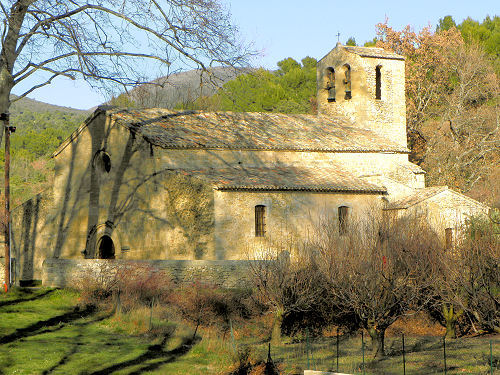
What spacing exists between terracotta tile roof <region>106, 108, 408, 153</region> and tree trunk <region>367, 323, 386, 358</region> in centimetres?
1072

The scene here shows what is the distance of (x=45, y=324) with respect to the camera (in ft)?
54.5

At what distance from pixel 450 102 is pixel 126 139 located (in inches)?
1064

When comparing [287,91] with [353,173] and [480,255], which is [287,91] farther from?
[480,255]

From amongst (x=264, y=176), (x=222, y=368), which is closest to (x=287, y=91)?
(x=264, y=176)

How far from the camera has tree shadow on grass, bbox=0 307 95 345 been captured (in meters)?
15.1

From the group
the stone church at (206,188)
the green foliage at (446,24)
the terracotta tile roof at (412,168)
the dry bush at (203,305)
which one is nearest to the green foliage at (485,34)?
the green foliage at (446,24)

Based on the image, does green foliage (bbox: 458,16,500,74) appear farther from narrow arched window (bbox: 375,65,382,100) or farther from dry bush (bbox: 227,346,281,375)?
dry bush (bbox: 227,346,281,375)

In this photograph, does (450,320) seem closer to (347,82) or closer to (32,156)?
(347,82)

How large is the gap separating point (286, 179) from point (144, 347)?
12.1 m

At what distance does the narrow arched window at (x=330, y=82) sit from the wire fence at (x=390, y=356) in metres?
15.7

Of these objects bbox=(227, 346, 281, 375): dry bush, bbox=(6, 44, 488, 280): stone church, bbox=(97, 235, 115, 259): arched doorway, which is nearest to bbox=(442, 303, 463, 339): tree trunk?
bbox=(6, 44, 488, 280): stone church

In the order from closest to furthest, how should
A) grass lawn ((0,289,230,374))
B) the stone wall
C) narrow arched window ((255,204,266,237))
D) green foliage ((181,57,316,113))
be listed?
grass lawn ((0,289,230,374)) < the stone wall < narrow arched window ((255,204,266,237)) < green foliage ((181,57,316,113))

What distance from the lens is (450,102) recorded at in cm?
4462

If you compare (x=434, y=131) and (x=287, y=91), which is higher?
(x=287, y=91)
